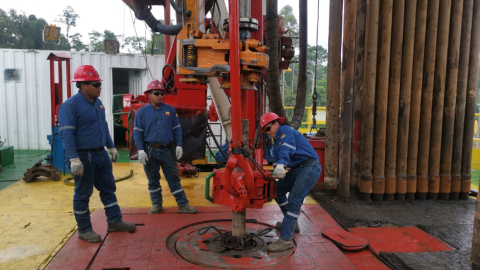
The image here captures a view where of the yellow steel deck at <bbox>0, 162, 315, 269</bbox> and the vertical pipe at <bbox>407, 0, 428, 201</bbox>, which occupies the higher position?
the vertical pipe at <bbox>407, 0, 428, 201</bbox>

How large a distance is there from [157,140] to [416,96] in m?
4.30

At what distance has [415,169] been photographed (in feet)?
19.5

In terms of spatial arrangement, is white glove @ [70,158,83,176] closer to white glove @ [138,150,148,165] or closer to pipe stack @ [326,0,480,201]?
white glove @ [138,150,148,165]

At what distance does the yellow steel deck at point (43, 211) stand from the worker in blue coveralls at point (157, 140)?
1.70 ft

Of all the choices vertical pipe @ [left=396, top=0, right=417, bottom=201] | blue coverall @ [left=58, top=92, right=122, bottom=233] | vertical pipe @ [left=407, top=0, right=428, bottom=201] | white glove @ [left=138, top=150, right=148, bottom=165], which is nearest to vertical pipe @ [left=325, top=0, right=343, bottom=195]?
vertical pipe @ [left=396, top=0, right=417, bottom=201]

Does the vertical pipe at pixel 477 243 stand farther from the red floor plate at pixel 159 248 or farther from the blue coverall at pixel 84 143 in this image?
the blue coverall at pixel 84 143

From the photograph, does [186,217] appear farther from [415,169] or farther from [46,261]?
[415,169]

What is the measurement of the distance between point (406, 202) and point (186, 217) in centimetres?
371

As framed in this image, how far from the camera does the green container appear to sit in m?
8.49

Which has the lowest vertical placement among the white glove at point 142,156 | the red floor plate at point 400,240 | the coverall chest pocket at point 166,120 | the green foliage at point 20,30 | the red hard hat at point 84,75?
the red floor plate at point 400,240

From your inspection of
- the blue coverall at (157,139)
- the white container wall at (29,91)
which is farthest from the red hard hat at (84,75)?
the white container wall at (29,91)

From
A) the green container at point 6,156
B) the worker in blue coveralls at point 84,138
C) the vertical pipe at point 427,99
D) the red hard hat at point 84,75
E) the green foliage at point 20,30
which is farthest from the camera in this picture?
the green foliage at point 20,30

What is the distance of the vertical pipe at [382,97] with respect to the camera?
5.71 meters

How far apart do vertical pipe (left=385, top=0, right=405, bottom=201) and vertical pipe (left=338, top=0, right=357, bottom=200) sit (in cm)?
64
